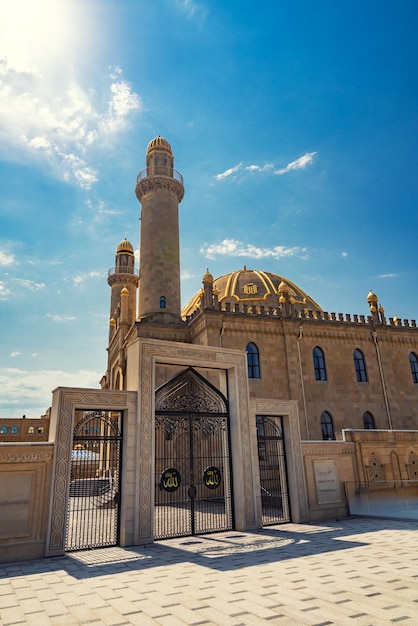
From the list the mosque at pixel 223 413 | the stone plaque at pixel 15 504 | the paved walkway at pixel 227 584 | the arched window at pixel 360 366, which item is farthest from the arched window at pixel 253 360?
the stone plaque at pixel 15 504

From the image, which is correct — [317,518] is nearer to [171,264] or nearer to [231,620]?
[231,620]

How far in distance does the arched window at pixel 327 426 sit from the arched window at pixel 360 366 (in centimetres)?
312

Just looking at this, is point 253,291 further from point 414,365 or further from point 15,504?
point 15,504

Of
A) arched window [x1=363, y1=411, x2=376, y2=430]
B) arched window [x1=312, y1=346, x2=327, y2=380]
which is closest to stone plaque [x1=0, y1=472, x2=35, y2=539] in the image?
arched window [x1=312, y1=346, x2=327, y2=380]

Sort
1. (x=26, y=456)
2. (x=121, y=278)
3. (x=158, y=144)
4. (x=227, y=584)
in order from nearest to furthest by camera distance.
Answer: (x=227, y=584) < (x=26, y=456) < (x=158, y=144) < (x=121, y=278)

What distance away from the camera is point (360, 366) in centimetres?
2511

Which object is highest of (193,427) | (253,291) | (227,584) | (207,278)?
(253,291)

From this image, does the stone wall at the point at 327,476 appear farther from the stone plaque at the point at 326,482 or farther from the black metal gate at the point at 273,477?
the black metal gate at the point at 273,477

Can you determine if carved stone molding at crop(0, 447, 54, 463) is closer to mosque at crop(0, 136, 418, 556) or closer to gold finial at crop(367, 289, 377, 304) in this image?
mosque at crop(0, 136, 418, 556)

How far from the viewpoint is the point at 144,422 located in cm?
1057

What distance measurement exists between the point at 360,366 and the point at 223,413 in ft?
50.4

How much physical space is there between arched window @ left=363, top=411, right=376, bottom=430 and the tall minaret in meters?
12.1

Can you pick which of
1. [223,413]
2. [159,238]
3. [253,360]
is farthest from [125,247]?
[223,413]

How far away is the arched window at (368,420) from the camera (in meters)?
23.9
